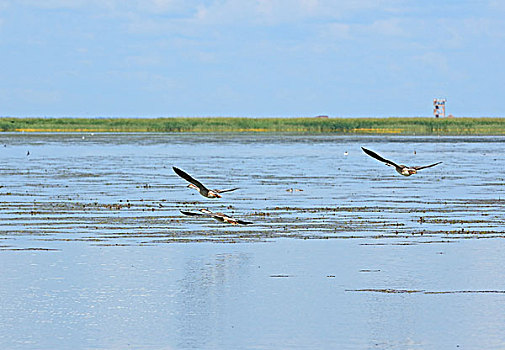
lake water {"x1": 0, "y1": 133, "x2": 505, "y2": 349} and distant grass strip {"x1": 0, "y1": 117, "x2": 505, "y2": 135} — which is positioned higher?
distant grass strip {"x1": 0, "y1": 117, "x2": 505, "y2": 135}

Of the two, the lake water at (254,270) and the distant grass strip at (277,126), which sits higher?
the distant grass strip at (277,126)

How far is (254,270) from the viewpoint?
18.4 meters

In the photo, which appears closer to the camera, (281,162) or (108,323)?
(108,323)

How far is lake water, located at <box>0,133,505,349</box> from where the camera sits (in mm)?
13672

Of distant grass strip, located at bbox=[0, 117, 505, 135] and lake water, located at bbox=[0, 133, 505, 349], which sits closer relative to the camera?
lake water, located at bbox=[0, 133, 505, 349]

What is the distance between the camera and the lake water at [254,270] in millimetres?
13672

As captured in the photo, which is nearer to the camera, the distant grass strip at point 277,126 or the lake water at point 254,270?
the lake water at point 254,270

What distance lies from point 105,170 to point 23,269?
100 ft

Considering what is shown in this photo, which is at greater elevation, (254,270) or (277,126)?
(277,126)

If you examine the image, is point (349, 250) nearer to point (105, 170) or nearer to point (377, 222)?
point (377, 222)

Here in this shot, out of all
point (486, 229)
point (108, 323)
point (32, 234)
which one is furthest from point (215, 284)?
point (486, 229)

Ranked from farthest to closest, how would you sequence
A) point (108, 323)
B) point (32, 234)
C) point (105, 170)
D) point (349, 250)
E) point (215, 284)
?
point (105, 170), point (32, 234), point (349, 250), point (215, 284), point (108, 323)

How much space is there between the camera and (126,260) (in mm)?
19438

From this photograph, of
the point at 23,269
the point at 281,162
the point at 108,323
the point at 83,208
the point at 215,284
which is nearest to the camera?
the point at 108,323
